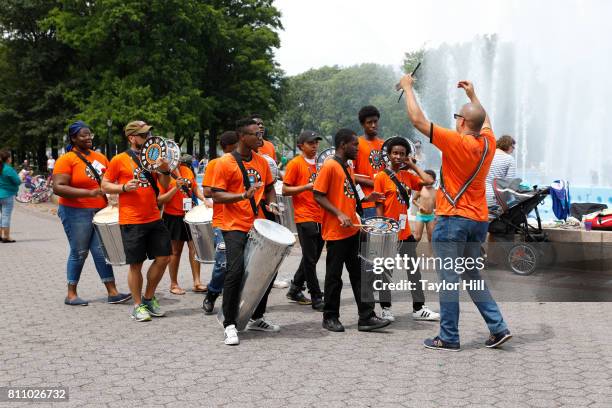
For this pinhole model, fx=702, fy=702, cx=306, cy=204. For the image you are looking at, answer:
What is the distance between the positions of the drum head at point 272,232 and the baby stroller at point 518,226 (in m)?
4.48

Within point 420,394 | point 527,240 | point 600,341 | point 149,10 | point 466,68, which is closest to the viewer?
point 420,394

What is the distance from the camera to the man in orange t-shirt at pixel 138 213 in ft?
22.9

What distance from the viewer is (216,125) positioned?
1845 inches

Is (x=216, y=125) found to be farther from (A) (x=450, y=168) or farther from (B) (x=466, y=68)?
(A) (x=450, y=168)

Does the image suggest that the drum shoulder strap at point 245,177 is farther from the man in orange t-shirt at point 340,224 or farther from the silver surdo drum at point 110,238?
the silver surdo drum at point 110,238

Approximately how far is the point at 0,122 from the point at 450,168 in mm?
45086

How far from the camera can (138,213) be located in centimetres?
700

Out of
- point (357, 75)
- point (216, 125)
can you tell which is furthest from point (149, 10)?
point (357, 75)

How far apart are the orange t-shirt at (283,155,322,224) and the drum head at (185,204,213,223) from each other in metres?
1.09

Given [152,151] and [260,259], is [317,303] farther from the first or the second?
[152,151]

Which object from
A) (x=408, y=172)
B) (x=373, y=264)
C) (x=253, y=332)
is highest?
(x=408, y=172)

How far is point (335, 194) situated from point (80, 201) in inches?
124

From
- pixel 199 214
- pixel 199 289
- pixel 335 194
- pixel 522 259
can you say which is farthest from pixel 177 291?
pixel 522 259

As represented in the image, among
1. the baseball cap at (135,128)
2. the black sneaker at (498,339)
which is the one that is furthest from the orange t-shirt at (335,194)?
the baseball cap at (135,128)
